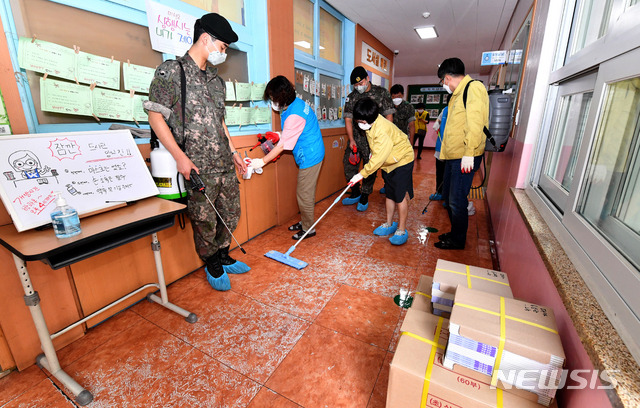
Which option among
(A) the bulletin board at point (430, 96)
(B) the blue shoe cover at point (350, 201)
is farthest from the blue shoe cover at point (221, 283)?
(A) the bulletin board at point (430, 96)

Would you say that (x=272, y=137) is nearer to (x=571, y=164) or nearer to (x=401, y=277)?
(x=401, y=277)

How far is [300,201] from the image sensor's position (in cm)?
281

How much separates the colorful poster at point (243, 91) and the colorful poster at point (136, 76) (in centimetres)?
76

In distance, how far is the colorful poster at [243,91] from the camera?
2534 mm

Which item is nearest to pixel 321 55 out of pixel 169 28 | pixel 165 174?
pixel 169 28

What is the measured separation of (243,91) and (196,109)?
0.92 meters

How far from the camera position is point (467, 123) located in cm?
212

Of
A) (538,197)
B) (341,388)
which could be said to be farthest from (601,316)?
(538,197)

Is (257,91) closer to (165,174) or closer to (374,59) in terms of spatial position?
(165,174)

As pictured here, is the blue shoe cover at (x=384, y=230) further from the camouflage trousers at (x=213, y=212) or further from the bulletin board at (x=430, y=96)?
the bulletin board at (x=430, y=96)

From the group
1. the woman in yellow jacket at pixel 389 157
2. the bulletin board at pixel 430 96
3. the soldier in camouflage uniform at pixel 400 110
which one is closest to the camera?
the woman in yellow jacket at pixel 389 157

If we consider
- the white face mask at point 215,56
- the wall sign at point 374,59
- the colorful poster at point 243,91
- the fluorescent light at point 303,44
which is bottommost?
the colorful poster at point 243,91

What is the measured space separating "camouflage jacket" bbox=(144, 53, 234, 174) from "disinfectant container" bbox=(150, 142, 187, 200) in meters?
0.12

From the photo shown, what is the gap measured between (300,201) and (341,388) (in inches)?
69.0
